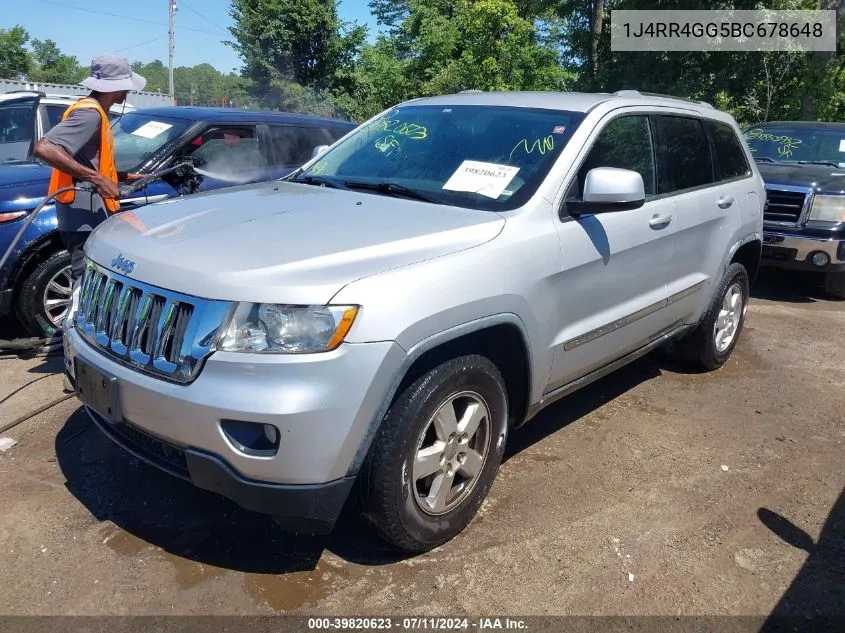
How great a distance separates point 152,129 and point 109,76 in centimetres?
172

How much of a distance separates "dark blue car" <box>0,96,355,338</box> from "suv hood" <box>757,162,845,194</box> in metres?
4.60

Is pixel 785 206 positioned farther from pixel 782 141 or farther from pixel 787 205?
pixel 782 141

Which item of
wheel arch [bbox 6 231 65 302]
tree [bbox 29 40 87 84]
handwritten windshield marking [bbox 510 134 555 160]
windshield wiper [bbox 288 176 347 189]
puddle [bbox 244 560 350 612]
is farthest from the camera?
tree [bbox 29 40 87 84]

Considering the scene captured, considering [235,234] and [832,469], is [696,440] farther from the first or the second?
[235,234]

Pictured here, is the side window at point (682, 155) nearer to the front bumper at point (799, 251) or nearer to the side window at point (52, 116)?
the front bumper at point (799, 251)

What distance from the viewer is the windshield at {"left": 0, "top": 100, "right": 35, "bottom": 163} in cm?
775

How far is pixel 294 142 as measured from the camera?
668cm

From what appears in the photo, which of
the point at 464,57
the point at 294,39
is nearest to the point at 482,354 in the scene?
the point at 464,57

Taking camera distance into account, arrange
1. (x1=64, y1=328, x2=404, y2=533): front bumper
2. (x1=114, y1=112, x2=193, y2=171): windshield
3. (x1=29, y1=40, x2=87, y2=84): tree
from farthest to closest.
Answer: (x1=29, y1=40, x2=87, y2=84): tree → (x1=114, y1=112, x2=193, y2=171): windshield → (x1=64, y1=328, x2=404, y2=533): front bumper

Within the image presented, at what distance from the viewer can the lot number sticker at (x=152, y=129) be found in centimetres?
593

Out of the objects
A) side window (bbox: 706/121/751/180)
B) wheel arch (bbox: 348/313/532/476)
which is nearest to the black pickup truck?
side window (bbox: 706/121/751/180)

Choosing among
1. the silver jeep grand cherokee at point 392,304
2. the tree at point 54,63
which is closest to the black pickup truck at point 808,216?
the silver jeep grand cherokee at point 392,304

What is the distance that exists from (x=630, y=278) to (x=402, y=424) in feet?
5.78

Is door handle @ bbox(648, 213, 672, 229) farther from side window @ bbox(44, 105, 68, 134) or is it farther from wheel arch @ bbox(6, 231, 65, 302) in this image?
side window @ bbox(44, 105, 68, 134)
